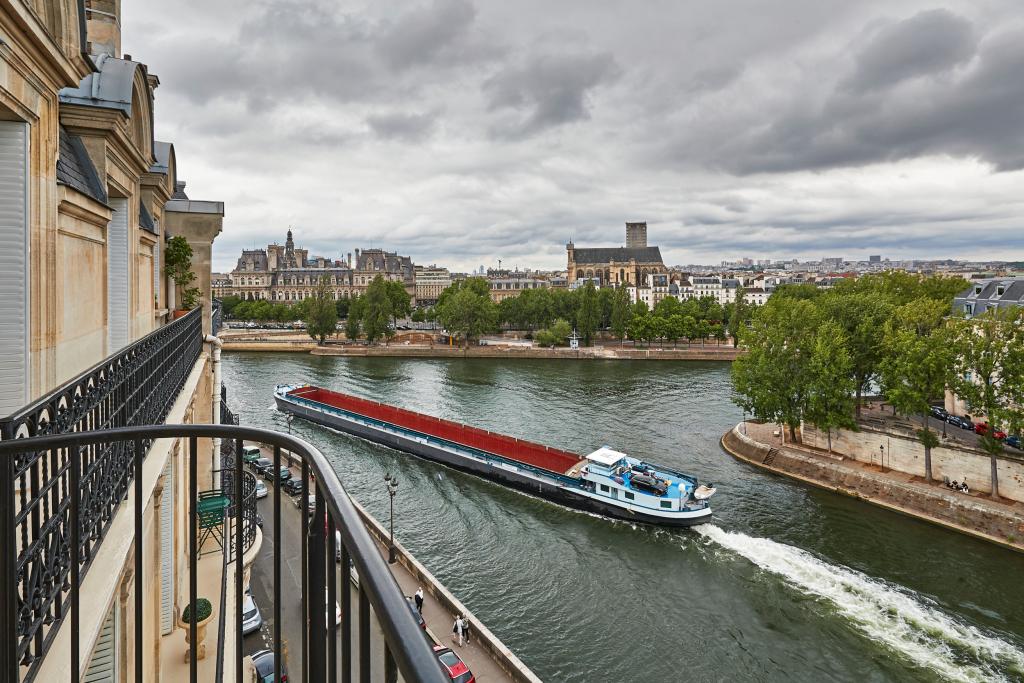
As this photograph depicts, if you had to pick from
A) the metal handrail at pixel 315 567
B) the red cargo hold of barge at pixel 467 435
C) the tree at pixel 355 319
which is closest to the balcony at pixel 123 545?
the metal handrail at pixel 315 567

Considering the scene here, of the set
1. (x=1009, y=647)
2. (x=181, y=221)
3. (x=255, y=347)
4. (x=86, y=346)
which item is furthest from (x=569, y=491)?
(x=255, y=347)

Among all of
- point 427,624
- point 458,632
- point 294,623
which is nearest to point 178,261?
point 294,623

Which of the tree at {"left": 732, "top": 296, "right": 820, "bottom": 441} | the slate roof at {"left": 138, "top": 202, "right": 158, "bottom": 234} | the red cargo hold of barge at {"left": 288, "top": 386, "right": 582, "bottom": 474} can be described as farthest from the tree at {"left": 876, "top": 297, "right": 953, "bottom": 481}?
the slate roof at {"left": 138, "top": 202, "right": 158, "bottom": 234}

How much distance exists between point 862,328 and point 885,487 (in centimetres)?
764

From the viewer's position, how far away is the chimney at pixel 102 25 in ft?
21.8

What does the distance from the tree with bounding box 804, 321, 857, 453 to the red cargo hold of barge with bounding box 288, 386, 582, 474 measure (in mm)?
8359

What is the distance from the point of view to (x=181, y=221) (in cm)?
1230

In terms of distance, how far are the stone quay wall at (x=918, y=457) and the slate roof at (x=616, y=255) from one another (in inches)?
3518

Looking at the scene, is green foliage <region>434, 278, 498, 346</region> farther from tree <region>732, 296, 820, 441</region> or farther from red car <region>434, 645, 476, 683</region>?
red car <region>434, 645, 476, 683</region>

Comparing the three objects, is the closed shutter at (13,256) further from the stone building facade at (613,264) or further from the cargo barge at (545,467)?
the stone building facade at (613,264)

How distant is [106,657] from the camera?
404 cm

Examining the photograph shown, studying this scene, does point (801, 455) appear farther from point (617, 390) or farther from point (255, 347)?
point (255, 347)

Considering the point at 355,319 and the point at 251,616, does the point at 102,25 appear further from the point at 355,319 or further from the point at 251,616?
the point at 355,319

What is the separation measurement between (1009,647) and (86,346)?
15.1 meters
